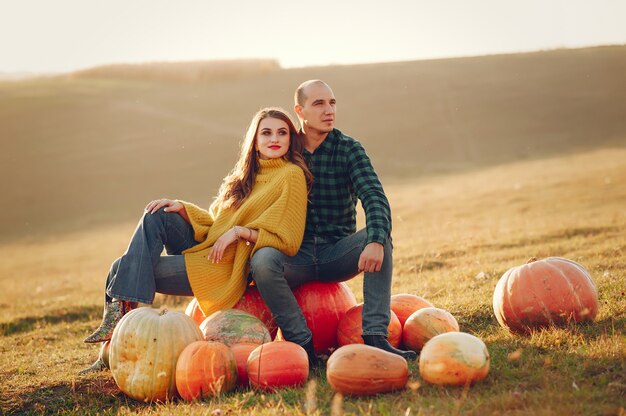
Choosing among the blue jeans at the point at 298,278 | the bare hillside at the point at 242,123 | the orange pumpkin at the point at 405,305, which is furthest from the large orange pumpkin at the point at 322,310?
the bare hillside at the point at 242,123

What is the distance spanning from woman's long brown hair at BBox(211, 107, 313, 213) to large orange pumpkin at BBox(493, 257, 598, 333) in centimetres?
177

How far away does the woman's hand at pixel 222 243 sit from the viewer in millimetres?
4809

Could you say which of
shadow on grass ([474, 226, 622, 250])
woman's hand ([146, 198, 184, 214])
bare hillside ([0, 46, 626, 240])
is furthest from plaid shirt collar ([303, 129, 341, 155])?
bare hillside ([0, 46, 626, 240])

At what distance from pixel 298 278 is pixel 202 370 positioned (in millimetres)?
1079

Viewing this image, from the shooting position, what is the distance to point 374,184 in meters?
4.93

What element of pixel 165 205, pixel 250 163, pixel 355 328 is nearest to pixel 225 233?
pixel 165 205

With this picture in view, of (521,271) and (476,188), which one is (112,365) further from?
(476,188)

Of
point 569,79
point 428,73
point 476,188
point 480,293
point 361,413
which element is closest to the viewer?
point 361,413

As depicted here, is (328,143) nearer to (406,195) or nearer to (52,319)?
(52,319)

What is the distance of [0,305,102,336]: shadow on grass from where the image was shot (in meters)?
8.98

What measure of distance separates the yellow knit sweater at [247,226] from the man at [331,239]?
210mm

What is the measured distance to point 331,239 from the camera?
5203mm

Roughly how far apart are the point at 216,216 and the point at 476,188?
63.0 feet

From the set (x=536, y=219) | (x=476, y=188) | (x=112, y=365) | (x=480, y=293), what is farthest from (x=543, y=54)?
(x=112, y=365)
